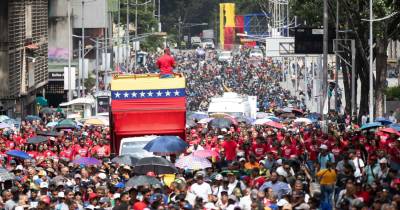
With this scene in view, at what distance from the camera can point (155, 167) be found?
29.0 meters

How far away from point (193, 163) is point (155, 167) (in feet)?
5.28

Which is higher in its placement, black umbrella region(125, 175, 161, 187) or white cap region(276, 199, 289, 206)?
black umbrella region(125, 175, 161, 187)

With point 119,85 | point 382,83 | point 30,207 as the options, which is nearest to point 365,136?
point 119,85

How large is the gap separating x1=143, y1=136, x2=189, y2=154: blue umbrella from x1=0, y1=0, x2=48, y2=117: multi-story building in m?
30.7

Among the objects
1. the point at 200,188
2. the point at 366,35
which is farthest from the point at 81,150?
the point at 366,35

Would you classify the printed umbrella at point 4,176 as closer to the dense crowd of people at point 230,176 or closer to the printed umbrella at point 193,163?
the dense crowd of people at point 230,176

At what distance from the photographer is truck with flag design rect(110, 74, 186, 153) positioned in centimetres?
3525

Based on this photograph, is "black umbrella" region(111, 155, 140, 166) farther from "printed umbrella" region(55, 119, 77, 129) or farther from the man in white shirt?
"printed umbrella" region(55, 119, 77, 129)

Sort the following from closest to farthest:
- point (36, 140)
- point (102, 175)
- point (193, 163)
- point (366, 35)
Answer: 1. point (102, 175)
2. point (193, 163)
3. point (36, 140)
4. point (366, 35)

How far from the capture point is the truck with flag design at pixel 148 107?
35.2 meters

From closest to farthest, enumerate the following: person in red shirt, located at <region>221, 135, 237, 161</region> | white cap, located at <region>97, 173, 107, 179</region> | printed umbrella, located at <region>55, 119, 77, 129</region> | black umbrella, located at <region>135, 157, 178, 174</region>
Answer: black umbrella, located at <region>135, 157, 178, 174</region>
white cap, located at <region>97, 173, 107, 179</region>
person in red shirt, located at <region>221, 135, 237, 161</region>
printed umbrella, located at <region>55, 119, 77, 129</region>

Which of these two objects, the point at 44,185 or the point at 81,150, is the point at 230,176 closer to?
the point at 44,185

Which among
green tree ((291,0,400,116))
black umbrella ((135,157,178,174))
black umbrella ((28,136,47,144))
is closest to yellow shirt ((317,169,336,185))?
black umbrella ((135,157,178,174))

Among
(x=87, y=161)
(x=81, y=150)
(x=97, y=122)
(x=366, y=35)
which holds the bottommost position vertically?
(x=97, y=122)
